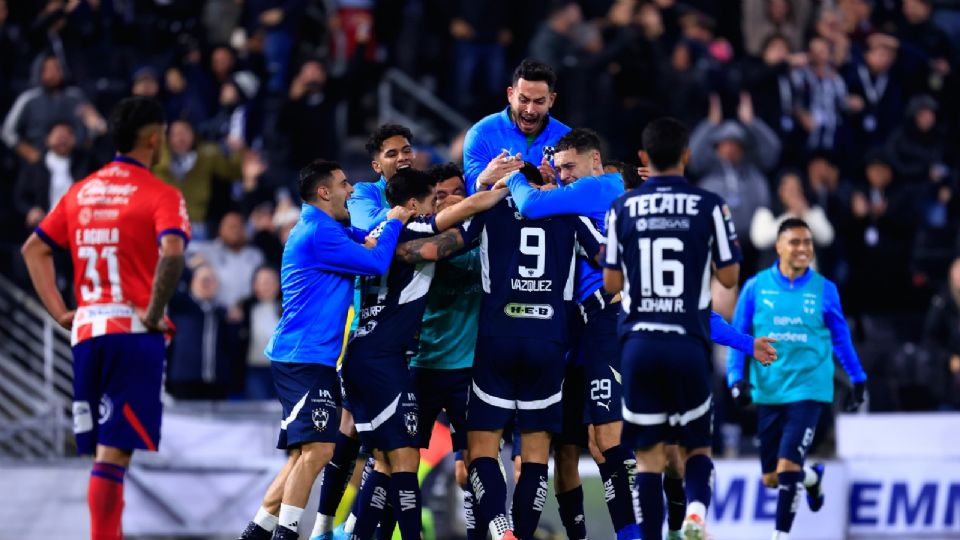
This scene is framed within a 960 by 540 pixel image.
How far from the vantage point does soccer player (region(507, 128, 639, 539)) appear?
10984mm

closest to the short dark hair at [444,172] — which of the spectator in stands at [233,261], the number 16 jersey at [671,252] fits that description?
the number 16 jersey at [671,252]

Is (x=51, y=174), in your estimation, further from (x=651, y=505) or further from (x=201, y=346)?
(x=651, y=505)

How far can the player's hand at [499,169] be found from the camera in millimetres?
11023

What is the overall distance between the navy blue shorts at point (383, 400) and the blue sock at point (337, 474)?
1015 millimetres

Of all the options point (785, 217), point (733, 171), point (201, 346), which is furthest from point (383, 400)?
point (733, 171)

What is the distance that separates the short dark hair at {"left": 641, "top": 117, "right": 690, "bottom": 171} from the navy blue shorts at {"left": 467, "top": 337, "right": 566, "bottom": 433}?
150 centimetres

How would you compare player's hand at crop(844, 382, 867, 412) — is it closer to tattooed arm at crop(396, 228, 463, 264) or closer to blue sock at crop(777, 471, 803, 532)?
blue sock at crop(777, 471, 803, 532)

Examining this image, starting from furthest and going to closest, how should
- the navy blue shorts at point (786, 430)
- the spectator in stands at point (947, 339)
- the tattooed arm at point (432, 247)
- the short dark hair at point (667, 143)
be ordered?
1. the spectator in stands at point (947, 339)
2. the navy blue shorts at point (786, 430)
3. the tattooed arm at point (432, 247)
4. the short dark hair at point (667, 143)

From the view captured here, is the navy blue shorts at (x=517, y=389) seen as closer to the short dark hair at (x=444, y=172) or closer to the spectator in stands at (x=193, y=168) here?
the short dark hair at (x=444, y=172)

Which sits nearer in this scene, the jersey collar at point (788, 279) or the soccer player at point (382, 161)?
the soccer player at point (382, 161)

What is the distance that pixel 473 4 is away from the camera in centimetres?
2241

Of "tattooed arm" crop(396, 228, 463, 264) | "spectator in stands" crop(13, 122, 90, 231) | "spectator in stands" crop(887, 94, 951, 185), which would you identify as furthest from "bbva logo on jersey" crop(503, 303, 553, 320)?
"spectator in stands" crop(887, 94, 951, 185)

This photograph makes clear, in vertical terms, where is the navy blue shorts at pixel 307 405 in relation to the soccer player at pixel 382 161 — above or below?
below

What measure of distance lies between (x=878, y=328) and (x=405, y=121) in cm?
691
